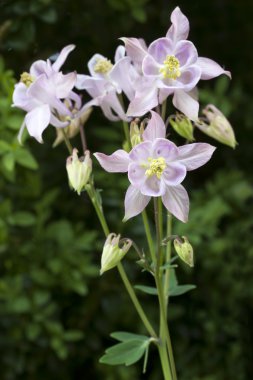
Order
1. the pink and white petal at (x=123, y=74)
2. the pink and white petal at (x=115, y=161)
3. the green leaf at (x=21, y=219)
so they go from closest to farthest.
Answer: the pink and white petal at (x=115, y=161), the pink and white petal at (x=123, y=74), the green leaf at (x=21, y=219)

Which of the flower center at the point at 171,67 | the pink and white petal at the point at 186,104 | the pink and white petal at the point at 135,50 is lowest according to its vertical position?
the pink and white petal at the point at 186,104

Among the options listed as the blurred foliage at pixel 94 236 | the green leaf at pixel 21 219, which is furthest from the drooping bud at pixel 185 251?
the green leaf at pixel 21 219

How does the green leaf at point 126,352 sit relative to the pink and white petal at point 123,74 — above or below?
below

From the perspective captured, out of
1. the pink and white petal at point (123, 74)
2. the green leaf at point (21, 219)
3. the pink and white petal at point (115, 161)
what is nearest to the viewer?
the pink and white petal at point (115, 161)

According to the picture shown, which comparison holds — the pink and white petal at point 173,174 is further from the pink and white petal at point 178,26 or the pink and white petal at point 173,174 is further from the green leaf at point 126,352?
the green leaf at point 126,352

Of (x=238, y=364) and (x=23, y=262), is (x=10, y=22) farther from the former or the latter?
(x=238, y=364)

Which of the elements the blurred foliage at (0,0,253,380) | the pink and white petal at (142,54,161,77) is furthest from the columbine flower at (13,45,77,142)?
the blurred foliage at (0,0,253,380)

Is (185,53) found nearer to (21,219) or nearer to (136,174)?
(136,174)
